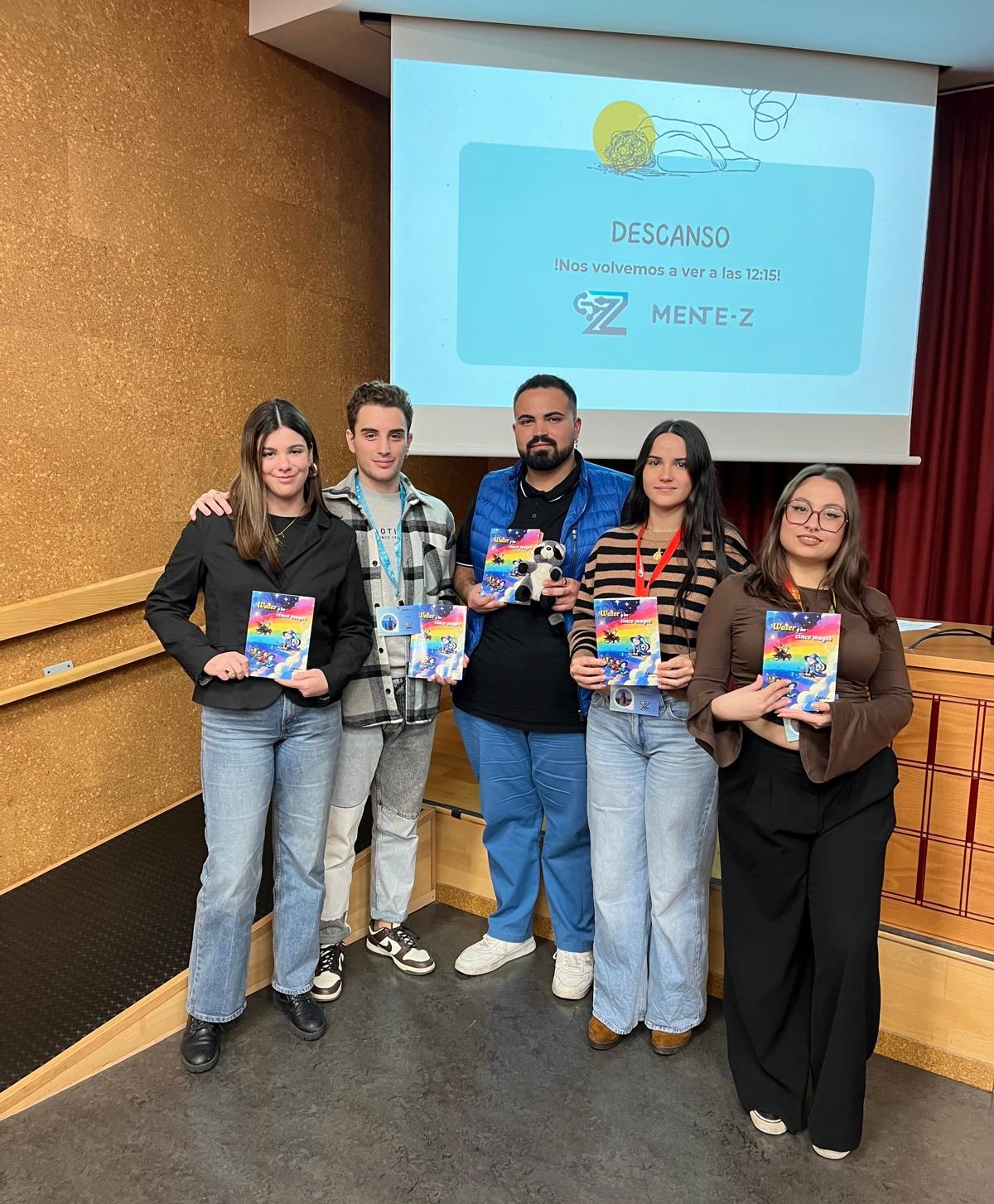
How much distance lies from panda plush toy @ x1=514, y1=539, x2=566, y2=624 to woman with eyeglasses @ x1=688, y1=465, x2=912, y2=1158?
467 millimetres

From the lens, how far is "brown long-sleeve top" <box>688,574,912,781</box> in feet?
5.57

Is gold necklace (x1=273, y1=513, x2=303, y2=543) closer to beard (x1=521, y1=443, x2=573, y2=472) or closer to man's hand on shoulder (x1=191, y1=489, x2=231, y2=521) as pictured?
man's hand on shoulder (x1=191, y1=489, x2=231, y2=521)

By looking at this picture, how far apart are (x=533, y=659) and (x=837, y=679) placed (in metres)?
0.79

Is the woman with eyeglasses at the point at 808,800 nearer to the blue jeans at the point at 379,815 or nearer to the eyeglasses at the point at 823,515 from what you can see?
the eyeglasses at the point at 823,515

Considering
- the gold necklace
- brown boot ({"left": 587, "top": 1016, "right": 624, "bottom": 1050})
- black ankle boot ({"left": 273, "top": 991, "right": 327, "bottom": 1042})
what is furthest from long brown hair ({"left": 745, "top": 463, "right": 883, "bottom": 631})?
black ankle boot ({"left": 273, "top": 991, "right": 327, "bottom": 1042})

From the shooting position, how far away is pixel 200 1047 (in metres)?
2.09

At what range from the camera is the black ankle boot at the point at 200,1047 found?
6.81ft

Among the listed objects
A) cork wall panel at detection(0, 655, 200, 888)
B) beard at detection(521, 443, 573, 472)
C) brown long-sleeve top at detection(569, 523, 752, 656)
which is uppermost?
beard at detection(521, 443, 573, 472)

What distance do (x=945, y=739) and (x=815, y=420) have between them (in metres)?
1.74

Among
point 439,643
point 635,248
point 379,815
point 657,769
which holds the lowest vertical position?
point 379,815

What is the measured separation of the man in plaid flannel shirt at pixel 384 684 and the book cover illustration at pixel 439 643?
0.07m

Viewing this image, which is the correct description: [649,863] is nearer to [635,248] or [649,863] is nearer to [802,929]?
[802,929]

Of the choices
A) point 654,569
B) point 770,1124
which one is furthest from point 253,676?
point 770,1124

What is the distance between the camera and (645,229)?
3.38 m
